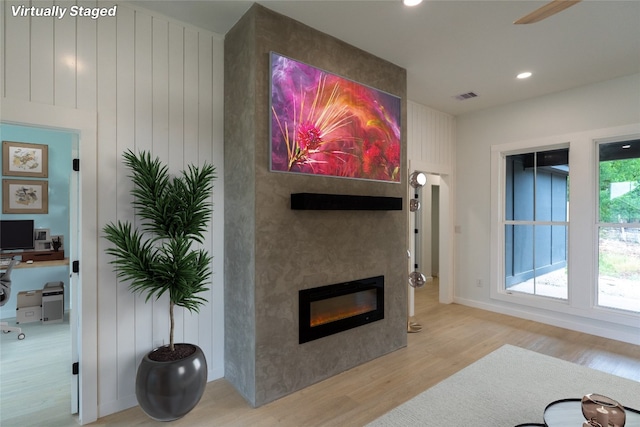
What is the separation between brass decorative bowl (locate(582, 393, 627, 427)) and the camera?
132 centimetres

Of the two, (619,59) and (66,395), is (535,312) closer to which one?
(619,59)

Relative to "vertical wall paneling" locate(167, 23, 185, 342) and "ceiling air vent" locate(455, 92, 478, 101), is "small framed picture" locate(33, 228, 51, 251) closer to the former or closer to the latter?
"vertical wall paneling" locate(167, 23, 185, 342)

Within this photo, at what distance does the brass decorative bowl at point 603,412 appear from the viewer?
4.34 ft

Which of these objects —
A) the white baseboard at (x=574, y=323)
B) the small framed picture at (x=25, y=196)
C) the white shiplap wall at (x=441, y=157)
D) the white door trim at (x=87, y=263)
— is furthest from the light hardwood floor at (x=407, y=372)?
the small framed picture at (x=25, y=196)

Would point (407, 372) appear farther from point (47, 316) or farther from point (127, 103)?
point (47, 316)

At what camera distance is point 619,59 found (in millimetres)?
3236

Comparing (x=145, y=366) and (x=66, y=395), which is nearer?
(x=145, y=366)

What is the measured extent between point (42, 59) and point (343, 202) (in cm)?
229

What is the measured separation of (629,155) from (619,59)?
1.13m

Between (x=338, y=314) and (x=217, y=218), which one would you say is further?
(x=338, y=314)

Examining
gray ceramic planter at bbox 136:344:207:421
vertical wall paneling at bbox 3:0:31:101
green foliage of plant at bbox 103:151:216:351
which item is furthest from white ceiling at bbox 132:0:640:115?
gray ceramic planter at bbox 136:344:207:421

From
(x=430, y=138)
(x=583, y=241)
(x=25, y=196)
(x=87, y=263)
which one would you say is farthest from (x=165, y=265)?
(x=583, y=241)

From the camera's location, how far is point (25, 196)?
419 cm

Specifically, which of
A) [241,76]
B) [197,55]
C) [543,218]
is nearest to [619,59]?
[543,218]
